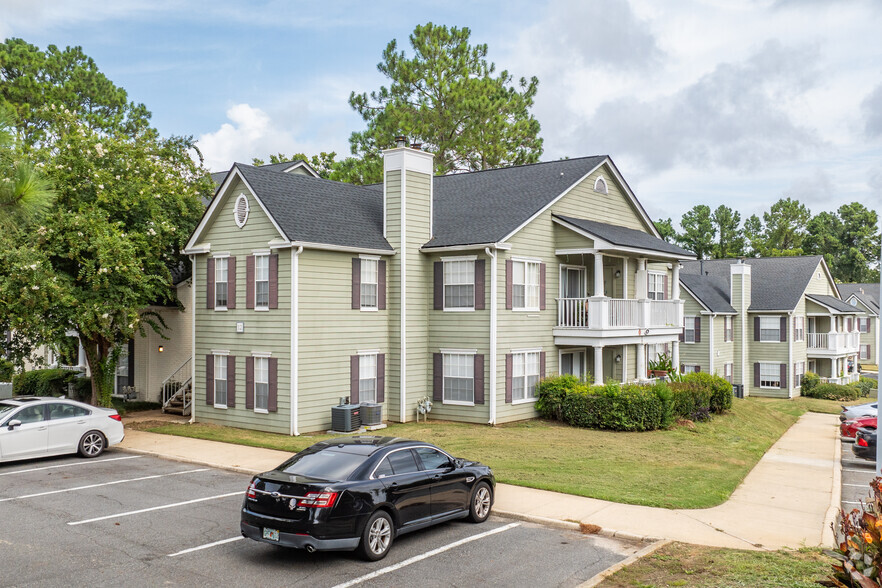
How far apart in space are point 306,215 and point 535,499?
12.5m

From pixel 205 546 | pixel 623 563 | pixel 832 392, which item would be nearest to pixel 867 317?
pixel 832 392

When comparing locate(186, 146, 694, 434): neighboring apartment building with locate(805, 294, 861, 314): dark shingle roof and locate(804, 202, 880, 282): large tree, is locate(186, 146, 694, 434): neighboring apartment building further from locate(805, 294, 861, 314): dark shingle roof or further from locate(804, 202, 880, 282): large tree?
locate(804, 202, 880, 282): large tree

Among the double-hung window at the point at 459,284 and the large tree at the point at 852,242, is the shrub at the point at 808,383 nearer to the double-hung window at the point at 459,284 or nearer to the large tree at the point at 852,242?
the double-hung window at the point at 459,284

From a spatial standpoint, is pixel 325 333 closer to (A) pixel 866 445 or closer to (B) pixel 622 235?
(B) pixel 622 235

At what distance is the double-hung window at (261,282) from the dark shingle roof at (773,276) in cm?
3436

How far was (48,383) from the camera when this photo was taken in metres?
29.8

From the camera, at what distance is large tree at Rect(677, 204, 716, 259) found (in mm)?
84938

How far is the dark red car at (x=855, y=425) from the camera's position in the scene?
71.6 feet

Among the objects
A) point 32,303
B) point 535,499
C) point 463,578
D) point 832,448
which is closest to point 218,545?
point 463,578

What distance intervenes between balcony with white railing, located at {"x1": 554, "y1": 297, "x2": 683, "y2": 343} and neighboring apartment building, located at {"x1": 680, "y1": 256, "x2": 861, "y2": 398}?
58.7 ft

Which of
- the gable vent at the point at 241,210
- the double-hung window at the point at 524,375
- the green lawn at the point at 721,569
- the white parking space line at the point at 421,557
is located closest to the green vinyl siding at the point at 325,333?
the gable vent at the point at 241,210

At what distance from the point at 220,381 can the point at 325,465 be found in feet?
47.4

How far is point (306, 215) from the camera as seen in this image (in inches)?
904

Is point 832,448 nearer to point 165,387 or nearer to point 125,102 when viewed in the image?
point 165,387
